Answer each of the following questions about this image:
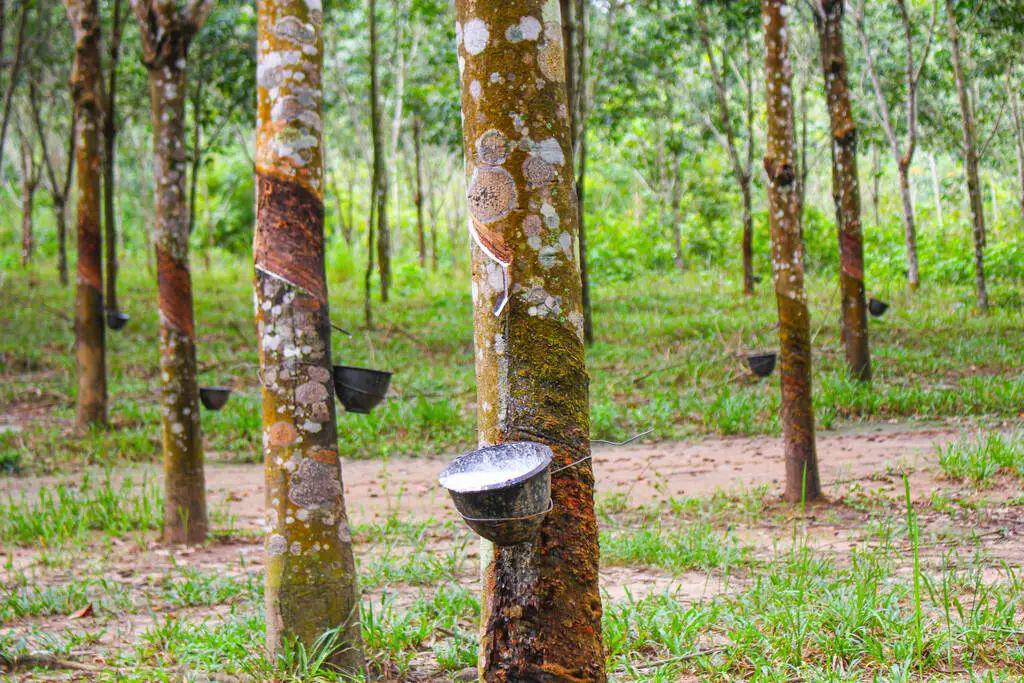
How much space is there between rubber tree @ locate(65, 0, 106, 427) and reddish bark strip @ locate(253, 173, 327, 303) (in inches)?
191

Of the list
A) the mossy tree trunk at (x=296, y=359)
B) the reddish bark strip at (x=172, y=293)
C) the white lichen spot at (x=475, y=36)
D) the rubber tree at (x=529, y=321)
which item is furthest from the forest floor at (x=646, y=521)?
the white lichen spot at (x=475, y=36)

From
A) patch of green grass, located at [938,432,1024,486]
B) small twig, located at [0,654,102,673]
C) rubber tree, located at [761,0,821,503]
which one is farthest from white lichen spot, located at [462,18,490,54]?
patch of green grass, located at [938,432,1024,486]

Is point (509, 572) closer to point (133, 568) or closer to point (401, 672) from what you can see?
point (401, 672)

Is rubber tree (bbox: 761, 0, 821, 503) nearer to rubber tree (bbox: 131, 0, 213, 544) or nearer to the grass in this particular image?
the grass

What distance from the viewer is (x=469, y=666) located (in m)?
3.06

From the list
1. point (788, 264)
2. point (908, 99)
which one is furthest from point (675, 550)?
point (908, 99)

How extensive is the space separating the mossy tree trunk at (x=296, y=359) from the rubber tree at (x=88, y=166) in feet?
15.8

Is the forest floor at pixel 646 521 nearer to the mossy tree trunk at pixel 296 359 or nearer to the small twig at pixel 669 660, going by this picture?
the small twig at pixel 669 660

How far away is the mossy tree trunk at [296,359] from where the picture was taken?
9.82ft

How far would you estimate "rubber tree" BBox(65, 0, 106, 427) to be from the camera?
720cm

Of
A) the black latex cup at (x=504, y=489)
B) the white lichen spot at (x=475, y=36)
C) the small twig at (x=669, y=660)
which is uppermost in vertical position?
the white lichen spot at (x=475, y=36)

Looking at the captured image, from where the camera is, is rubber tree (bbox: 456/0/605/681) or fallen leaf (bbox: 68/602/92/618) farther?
fallen leaf (bbox: 68/602/92/618)

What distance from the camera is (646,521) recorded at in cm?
530

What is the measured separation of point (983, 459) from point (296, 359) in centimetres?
425
